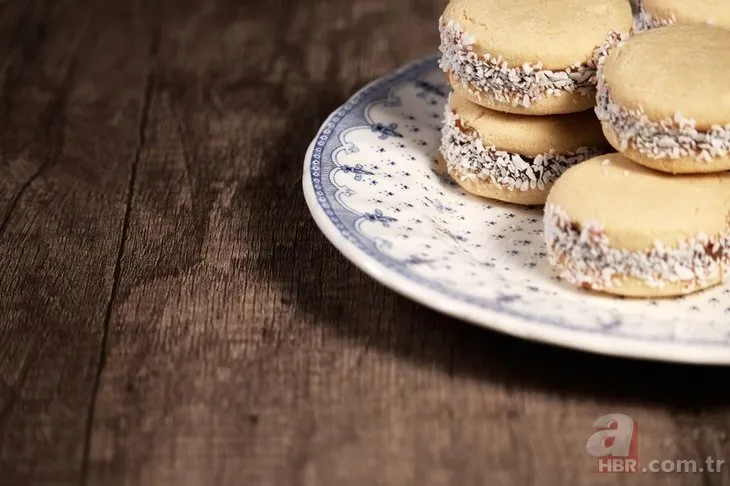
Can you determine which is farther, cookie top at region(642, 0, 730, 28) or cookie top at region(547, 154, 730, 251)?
cookie top at region(642, 0, 730, 28)

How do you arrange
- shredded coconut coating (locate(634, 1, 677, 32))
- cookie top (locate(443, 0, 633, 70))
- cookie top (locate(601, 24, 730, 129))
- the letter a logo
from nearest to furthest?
the letter a logo → cookie top (locate(601, 24, 730, 129)) → cookie top (locate(443, 0, 633, 70)) → shredded coconut coating (locate(634, 1, 677, 32))

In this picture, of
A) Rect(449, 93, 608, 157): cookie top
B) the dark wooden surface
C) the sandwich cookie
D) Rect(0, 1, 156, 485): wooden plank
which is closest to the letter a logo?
the dark wooden surface

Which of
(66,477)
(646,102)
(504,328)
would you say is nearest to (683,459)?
(504,328)

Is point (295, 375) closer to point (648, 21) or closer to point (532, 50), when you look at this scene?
point (532, 50)

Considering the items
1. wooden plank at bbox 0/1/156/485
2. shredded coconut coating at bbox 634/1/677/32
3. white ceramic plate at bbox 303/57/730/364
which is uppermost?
shredded coconut coating at bbox 634/1/677/32

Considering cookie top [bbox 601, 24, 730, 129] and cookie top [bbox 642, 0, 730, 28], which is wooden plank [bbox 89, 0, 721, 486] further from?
cookie top [bbox 642, 0, 730, 28]

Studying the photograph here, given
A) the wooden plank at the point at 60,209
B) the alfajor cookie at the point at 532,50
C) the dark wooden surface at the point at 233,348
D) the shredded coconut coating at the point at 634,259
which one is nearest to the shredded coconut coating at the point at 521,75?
the alfajor cookie at the point at 532,50

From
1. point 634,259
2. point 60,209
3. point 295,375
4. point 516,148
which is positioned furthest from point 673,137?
point 60,209
